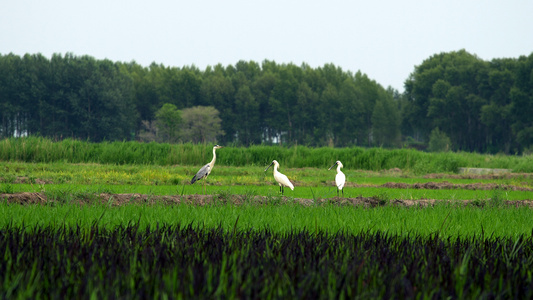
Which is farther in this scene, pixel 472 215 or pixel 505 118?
pixel 505 118

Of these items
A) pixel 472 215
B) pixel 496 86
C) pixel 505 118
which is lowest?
pixel 472 215

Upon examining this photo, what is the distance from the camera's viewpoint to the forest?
7644 cm

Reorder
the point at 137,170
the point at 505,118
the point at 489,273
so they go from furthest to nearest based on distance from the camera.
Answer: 1. the point at 505,118
2. the point at 137,170
3. the point at 489,273

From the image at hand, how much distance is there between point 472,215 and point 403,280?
524cm

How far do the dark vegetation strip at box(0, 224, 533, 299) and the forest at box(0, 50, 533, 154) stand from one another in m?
67.7

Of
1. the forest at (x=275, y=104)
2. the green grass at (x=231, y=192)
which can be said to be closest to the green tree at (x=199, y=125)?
the forest at (x=275, y=104)

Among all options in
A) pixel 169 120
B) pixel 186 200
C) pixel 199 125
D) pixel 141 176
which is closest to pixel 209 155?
pixel 141 176

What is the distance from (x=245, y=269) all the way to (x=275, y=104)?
8954 centimetres

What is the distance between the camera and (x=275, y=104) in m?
92.2

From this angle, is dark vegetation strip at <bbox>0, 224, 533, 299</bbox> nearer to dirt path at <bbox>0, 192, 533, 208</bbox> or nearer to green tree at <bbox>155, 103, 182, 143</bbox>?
dirt path at <bbox>0, 192, 533, 208</bbox>

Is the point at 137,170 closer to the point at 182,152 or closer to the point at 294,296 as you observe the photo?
the point at 182,152

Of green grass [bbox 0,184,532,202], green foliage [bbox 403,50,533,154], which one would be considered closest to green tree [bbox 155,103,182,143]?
green foliage [bbox 403,50,533,154]

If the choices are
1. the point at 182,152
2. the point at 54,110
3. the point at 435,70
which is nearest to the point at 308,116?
the point at 435,70

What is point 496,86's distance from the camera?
7812 cm
